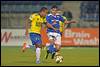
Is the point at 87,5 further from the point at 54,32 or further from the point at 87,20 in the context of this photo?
the point at 54,32

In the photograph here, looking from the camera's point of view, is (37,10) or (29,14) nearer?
(37,10)

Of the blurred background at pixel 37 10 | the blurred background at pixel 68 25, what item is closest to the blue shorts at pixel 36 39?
the blurred background at pixel 68 25

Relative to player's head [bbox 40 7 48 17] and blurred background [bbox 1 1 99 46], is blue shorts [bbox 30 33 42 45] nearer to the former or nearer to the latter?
player's head [bbox 40 7 48 17]

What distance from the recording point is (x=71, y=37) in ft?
99.0

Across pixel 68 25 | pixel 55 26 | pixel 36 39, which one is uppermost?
pixel 55 26

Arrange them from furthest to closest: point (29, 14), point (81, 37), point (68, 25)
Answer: point (29, 14) → point (68, 25) → point (81, 37)

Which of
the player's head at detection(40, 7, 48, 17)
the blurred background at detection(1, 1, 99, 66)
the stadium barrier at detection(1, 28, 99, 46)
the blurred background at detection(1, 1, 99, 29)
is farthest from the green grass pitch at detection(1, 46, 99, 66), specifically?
the blurred background at detection(1, 1, 99, 29)

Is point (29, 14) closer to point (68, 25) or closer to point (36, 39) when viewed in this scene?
point (68, 25)

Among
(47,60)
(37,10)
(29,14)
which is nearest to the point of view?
(47,60)

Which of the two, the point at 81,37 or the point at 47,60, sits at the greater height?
the point at 47,60

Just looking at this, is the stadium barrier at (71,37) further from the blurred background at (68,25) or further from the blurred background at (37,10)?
the blurred background at (37,10)

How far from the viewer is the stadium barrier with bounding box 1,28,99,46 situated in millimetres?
29969

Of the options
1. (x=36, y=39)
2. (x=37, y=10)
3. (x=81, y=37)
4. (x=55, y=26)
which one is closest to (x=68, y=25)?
(x=81, y=37)

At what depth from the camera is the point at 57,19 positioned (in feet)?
50.1
